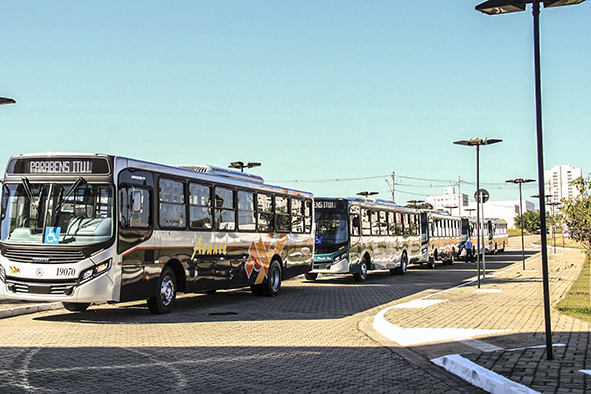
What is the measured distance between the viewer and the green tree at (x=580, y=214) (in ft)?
50.0

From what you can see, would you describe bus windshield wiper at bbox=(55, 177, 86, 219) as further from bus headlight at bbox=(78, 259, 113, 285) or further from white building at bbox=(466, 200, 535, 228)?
white building at bbox=(466, 200, 535, 228)

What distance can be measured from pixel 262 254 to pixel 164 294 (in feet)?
16.5

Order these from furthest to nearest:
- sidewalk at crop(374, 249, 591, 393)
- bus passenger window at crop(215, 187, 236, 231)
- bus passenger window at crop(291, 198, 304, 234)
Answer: bus passenger window at crop(291, 198, 304, 234) → bus passenger window at crop(215, 187, 236, 231) → sidewalk at crop(374, 249, 591, 393)

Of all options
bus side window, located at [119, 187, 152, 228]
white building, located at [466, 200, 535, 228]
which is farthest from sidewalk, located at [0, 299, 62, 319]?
white building, located at [466, 200, 535, 228]

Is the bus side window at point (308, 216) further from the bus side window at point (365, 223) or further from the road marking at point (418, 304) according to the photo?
the road marking at point (418, 304)

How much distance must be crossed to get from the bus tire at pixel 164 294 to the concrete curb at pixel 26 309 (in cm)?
293

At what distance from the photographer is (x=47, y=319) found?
13.4 metres

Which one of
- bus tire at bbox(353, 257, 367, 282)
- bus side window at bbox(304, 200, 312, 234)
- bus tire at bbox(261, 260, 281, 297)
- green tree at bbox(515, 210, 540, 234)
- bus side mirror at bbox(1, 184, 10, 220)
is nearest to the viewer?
bus side mirror at bbox(1, 184, 10, 220)

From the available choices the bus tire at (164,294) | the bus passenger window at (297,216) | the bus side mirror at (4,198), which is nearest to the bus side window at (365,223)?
the bus passenger window at (297,216)

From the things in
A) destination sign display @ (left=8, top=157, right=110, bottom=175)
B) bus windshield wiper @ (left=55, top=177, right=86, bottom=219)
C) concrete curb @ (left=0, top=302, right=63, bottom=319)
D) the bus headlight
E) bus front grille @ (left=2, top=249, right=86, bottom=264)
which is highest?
destination sign display @ (left=8, top=157, right=110, bottom=175)

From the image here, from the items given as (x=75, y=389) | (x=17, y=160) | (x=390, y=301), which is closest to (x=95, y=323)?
(x=17, y=160)

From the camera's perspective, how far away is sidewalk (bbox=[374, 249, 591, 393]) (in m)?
7.33

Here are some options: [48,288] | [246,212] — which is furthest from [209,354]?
[246,212]

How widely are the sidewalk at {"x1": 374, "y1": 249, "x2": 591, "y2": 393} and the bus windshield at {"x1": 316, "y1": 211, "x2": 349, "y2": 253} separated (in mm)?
6244
